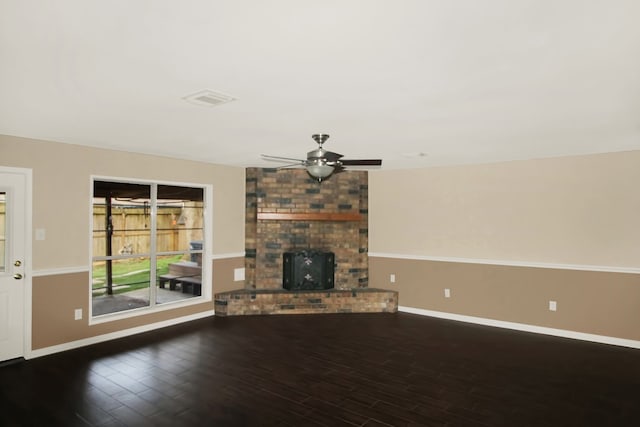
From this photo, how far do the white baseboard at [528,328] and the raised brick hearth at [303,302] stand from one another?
46 cm

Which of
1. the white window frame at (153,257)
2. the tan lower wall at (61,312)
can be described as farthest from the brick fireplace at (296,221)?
the tan lower wall at (61,312)

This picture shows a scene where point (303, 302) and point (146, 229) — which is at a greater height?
point (146, 229)

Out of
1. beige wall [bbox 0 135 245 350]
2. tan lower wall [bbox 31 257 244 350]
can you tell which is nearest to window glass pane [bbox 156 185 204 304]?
beige wall [bbox 0 135 245 350]

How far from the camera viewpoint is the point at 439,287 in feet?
20.1

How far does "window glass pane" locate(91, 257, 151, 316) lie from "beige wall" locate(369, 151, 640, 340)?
4086 millimetres

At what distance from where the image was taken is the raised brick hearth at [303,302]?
602 cm

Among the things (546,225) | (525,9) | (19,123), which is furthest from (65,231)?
(546,225)

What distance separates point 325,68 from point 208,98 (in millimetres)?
1010

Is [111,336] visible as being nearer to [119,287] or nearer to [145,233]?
[145,233]

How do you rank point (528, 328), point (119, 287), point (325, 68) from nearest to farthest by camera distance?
1. point (325, 68)
2. point (528, 328)
3. point (119, 287)

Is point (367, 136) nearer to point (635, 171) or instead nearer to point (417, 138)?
point (417, 138)

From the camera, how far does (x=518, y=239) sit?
5.52m

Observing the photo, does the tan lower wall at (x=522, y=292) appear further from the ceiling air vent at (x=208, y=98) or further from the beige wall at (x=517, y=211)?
the ceiling air vent at (x=208, y=98)

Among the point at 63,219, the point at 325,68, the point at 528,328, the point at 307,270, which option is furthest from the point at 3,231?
the point at 528,328
